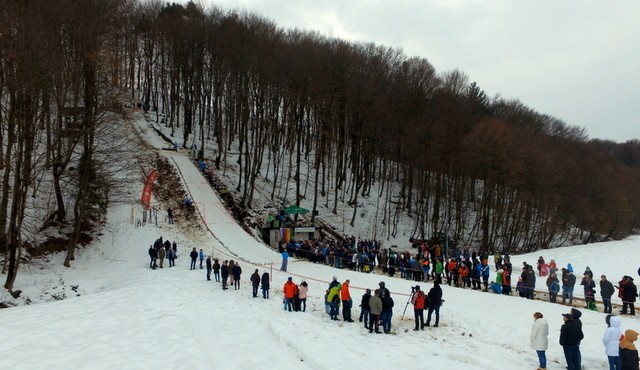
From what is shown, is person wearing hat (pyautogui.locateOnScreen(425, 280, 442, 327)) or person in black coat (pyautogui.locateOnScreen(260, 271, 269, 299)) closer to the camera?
person wearing hat (pyautogui.locateOnScreen(425, 280, 442, 327))

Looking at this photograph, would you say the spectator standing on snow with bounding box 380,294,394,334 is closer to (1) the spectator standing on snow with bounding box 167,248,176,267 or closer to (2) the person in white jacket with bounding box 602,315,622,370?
(2) the person in white jacket with bounding box 602,315,622,370

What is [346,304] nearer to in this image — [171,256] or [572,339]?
[572,339]

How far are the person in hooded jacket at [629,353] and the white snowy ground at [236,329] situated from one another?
168cm

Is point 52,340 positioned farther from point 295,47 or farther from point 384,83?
point 384,83

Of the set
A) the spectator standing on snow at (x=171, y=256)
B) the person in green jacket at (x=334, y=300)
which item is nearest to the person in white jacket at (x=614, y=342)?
the person in green jacket at (x=334, y=300)

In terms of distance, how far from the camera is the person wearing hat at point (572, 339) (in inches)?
403

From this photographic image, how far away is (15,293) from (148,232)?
37.5 ft

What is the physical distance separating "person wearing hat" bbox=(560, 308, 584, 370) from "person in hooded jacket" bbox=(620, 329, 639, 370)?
0.97 m

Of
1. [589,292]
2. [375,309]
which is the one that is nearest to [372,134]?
[589,292]

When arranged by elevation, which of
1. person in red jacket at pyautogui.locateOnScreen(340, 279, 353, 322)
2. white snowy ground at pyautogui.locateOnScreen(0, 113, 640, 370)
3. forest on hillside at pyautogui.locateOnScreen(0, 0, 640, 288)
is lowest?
white snowy ground at pyautogui.locateOnScreen(0, 113, 640, 370)

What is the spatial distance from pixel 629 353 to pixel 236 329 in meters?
10.5

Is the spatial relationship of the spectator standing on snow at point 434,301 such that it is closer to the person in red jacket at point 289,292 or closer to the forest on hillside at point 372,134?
the person in red jacket at point 289,292

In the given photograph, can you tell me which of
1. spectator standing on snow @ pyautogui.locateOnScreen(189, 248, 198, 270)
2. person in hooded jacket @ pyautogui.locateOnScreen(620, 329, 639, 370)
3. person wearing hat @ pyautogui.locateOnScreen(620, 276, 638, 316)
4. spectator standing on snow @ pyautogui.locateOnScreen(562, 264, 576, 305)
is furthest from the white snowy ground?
person in hooded jacket @ pyautogui.locateOnScreen(620, 329, 639, 370)

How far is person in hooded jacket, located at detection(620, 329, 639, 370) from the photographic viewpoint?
29.9 feet
